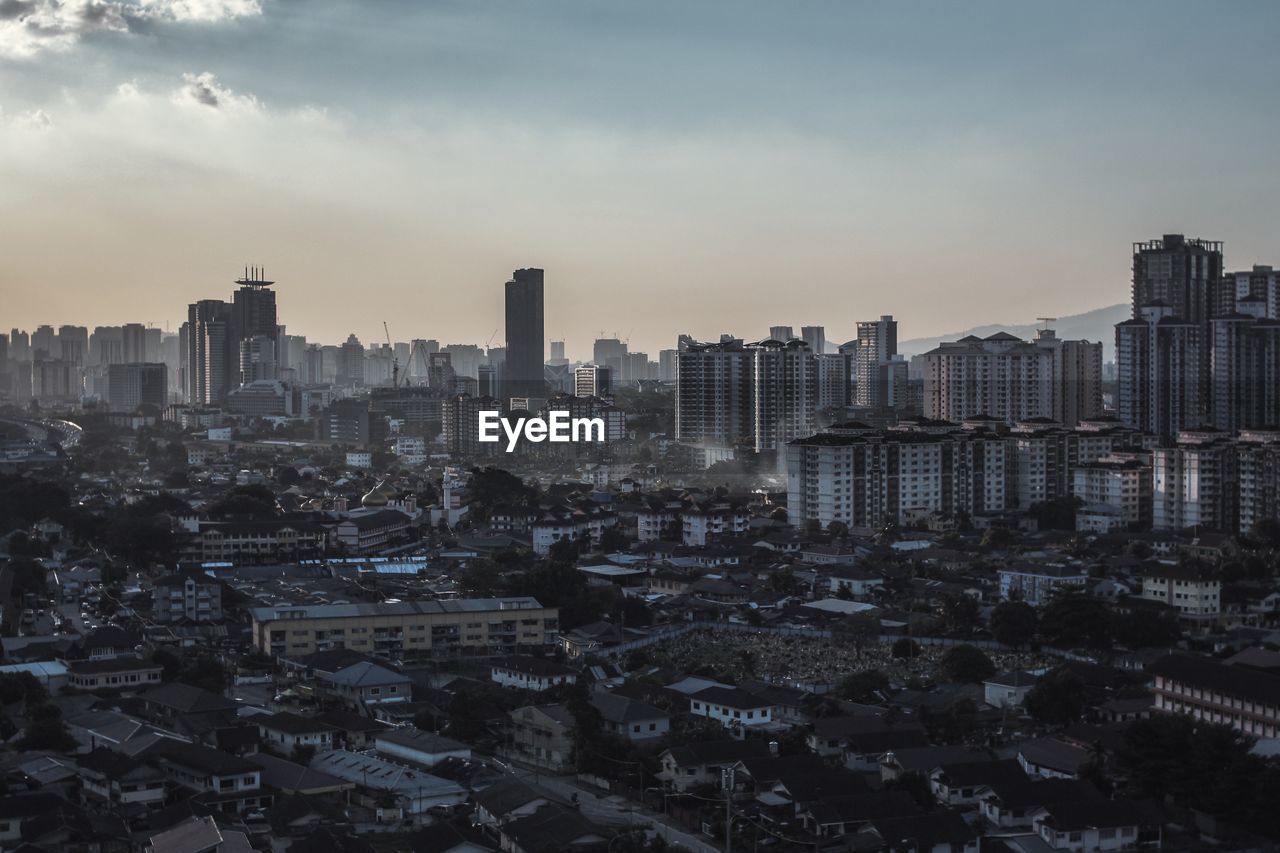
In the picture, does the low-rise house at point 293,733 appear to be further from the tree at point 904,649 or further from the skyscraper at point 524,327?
the skyscraper at point 524,327

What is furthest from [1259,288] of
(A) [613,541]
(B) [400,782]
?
(B) [400,782]

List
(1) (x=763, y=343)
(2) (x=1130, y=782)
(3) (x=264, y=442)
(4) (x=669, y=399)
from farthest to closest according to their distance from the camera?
(4) (x=669, y=399) → (3) (x=264, y=442) → (1) (x=763, y=343) → (2) (x=1130, y=782)

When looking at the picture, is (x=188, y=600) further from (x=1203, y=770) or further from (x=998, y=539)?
(x=1203, y=770)

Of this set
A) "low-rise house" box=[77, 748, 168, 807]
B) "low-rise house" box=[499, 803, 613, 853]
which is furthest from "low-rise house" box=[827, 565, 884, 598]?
"low-rise house" box=[77, 748, 168, 807]

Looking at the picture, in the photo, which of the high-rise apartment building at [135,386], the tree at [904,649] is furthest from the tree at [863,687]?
the high-rise apartment building at [135,386]

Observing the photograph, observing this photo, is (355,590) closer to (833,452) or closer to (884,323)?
(833,452)

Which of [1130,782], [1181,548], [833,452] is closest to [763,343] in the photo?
[833,452]
